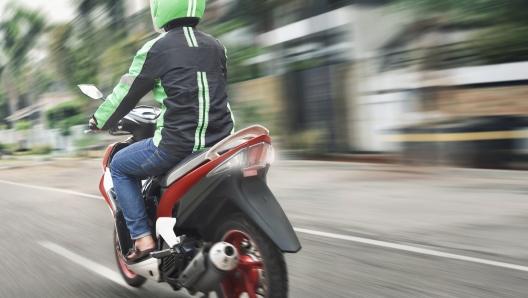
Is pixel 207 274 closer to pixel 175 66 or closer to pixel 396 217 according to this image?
pixel 175 66

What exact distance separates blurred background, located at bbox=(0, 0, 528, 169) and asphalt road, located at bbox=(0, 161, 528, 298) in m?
1.45

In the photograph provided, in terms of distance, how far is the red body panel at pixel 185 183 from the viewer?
3.10 m

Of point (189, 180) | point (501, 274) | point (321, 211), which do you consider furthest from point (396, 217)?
point (189, 180)

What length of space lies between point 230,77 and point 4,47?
1068 inches

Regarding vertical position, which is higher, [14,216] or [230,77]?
[230,77]

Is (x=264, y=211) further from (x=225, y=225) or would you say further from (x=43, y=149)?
(x=43, y=149)

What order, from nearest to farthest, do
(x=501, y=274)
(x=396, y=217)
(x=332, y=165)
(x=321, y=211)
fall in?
(x=501, y=274), (x=396, y=217), (x=321, y=211), (x=332, y=165)

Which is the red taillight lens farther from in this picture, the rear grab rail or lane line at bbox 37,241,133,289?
lane line at bbox 37,241,133,289

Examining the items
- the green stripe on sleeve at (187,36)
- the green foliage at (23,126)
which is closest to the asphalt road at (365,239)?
the green stripe on sleeve at (187,36)

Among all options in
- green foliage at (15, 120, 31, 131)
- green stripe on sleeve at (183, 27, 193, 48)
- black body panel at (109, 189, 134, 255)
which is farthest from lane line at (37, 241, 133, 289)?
green foliage at (15, 120, 31, 131)

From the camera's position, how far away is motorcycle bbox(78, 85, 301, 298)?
3.02 m

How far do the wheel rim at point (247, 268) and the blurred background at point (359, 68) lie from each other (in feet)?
23.3

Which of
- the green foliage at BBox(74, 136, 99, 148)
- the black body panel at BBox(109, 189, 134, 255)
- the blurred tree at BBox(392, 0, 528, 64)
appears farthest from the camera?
the green foliage at BBox(74, 136, 99, 148)

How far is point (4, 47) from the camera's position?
117ft
